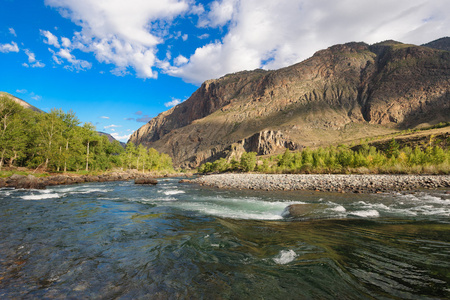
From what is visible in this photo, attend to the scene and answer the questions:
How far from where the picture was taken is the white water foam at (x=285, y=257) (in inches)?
195

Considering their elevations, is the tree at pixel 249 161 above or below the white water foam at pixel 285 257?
above

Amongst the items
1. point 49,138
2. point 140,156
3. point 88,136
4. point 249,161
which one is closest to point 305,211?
point 49,138

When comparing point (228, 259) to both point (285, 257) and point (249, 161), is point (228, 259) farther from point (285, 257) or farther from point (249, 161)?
point (249, 161)

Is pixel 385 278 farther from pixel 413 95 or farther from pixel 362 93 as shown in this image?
pixel 362 93

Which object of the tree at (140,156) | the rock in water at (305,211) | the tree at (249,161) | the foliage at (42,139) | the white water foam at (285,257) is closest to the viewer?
the white water foam at (285,257)

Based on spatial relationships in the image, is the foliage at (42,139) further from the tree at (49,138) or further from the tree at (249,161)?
the tree at (249,161)

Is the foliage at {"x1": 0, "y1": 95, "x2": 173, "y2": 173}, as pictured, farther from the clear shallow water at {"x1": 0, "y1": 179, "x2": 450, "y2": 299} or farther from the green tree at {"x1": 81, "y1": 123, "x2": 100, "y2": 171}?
the clear shallow water at {"x1": 0, "y1": 179, "x2": 450, "y2": 299}

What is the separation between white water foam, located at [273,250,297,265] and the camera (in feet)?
16.3

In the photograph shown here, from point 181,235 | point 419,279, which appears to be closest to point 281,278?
point 419,279

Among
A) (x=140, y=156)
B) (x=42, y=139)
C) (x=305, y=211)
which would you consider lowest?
(x=305, y=211)

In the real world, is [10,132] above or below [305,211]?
above

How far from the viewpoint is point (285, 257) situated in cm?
520

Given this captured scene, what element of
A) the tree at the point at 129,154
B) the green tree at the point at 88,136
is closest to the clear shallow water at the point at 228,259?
the green tree at the point at 88,136

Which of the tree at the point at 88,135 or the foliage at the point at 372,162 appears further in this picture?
the tree at the point at 88,135
